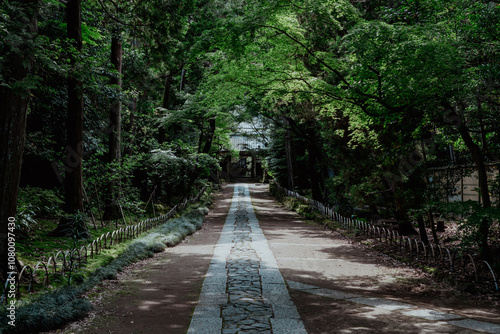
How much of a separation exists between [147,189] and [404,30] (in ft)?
53.6

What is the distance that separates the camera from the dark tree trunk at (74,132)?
27.4 ft

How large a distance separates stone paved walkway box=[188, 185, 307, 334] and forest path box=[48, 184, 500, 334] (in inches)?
0.7

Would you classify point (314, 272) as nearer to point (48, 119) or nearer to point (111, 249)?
point (111, 249)

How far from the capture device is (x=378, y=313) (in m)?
5.08

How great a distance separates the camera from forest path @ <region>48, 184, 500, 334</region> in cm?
462

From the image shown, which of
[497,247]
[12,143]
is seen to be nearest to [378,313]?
[497,247]

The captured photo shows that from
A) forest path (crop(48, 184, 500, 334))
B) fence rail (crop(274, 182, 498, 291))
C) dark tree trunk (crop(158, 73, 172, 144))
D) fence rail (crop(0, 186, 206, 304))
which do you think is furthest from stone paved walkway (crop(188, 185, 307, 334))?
dark tree trunk (crop(158, 73, 172, 144))

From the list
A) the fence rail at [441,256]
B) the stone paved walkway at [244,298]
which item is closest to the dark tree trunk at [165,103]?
the stone paved walkway at [244,298]

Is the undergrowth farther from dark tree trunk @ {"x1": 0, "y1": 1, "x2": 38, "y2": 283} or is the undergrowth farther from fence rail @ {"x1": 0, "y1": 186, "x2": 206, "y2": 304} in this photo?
dark tree trunk @ {"x1": 0, "y1": 1, "x2": 38, "y2": 283}

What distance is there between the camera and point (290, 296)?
5.91 metres

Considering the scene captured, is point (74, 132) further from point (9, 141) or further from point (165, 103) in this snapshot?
point (165, 103)

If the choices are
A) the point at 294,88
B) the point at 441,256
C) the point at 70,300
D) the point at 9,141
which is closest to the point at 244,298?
the point at 70,300

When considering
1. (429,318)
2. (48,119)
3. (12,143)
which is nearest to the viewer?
(429,318)

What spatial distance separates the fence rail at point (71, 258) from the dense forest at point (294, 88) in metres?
0.48
